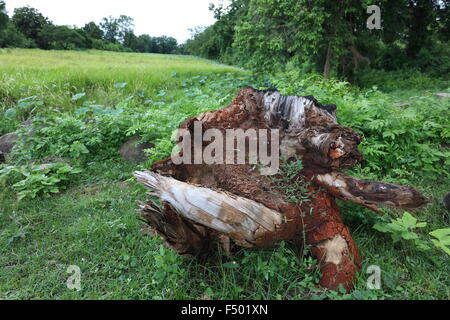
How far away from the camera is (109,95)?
7.64 metres

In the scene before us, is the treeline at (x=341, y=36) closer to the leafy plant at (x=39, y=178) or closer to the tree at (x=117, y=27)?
the leafy plant at (x=39, y=178)

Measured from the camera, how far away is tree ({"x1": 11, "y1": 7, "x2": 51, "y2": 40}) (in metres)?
30.2

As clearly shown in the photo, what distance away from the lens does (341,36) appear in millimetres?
9922

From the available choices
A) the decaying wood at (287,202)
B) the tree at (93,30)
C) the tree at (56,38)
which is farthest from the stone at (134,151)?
the tree at (93,30)

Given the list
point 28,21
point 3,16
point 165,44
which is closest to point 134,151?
point 3,16

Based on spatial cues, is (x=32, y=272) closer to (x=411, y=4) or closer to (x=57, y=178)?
(x=57, y=178)

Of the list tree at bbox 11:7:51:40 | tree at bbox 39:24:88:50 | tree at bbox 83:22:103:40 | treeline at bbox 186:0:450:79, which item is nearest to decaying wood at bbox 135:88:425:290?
treeline at bbox 186:0:450:79

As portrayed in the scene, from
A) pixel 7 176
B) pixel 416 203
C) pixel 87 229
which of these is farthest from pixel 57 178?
pixel 416 203

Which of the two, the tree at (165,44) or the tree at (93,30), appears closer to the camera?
the tree at (93,30)

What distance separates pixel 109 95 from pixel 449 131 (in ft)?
24.7

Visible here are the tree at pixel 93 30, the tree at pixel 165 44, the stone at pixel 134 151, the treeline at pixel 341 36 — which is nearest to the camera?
the stone at pixel 134 151

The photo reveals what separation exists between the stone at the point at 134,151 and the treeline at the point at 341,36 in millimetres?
7056

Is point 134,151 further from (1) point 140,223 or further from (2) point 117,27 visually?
(2) point 117,27

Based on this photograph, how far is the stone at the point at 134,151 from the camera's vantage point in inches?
185
